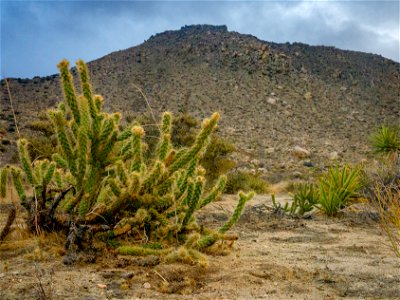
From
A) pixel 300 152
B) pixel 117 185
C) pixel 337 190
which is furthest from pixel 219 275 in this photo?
pixel 300 152

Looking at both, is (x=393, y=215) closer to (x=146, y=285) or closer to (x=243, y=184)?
(x=146, y=285)

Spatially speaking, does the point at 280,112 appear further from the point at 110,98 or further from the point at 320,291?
the point at 320,291

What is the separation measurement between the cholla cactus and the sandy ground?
0.64 feet

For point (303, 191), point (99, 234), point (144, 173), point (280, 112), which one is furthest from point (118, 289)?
point (280, 112)

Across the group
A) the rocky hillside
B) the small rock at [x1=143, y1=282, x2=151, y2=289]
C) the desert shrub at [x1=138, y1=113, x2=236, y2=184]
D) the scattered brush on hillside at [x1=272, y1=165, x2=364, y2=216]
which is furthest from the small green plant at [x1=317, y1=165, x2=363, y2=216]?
the rocky hillside

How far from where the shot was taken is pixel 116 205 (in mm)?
3867

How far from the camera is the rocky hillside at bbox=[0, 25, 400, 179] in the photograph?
87.0ft

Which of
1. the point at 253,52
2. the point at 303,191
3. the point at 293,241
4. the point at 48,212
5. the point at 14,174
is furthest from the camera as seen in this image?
the point at 253,52

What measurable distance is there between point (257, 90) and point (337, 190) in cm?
2613

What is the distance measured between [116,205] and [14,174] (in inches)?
40.2

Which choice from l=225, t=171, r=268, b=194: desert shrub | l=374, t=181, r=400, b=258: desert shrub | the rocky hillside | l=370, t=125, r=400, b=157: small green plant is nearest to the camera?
l=374, t=181, r=400, b=258: desert shrub

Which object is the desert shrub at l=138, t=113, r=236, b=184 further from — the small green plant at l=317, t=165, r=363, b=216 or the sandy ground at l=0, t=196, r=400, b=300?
the sandy ground at l=0, t=196, r=400, b=300

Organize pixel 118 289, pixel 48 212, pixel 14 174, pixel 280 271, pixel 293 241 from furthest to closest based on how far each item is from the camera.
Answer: pixel 293 241
pixel 14 174
pixel 48 212
pixel 280 271
pixel 118 289

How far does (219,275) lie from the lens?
350cm
